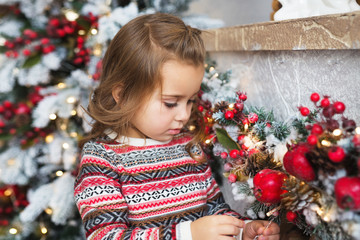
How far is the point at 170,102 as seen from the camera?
862mm

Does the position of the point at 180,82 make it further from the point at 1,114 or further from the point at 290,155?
the point at 1,114

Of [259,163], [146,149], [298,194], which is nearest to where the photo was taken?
[298,194]

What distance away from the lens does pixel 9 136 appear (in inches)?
56.3

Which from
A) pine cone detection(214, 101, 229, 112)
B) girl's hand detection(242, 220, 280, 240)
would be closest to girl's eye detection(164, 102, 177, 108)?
pine cone detection(214, 101, 229, 112)

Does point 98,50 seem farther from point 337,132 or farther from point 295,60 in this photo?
point 337,132

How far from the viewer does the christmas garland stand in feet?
1.56

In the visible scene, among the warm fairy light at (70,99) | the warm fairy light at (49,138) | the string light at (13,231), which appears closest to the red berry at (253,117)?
the warm fairy light at (70,99)

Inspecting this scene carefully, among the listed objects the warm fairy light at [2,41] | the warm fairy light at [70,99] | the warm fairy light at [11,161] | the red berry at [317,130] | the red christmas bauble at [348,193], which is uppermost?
the red berry at [317,130]

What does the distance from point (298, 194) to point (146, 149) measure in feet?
1.62

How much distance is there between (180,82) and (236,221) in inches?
14.4

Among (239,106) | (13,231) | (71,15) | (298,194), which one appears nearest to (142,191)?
(239,106)

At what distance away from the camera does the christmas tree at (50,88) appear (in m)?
1.28

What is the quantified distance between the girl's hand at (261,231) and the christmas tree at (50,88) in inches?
28.6

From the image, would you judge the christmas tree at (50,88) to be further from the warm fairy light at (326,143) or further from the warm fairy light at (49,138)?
the warm fairy light at (326,143)
